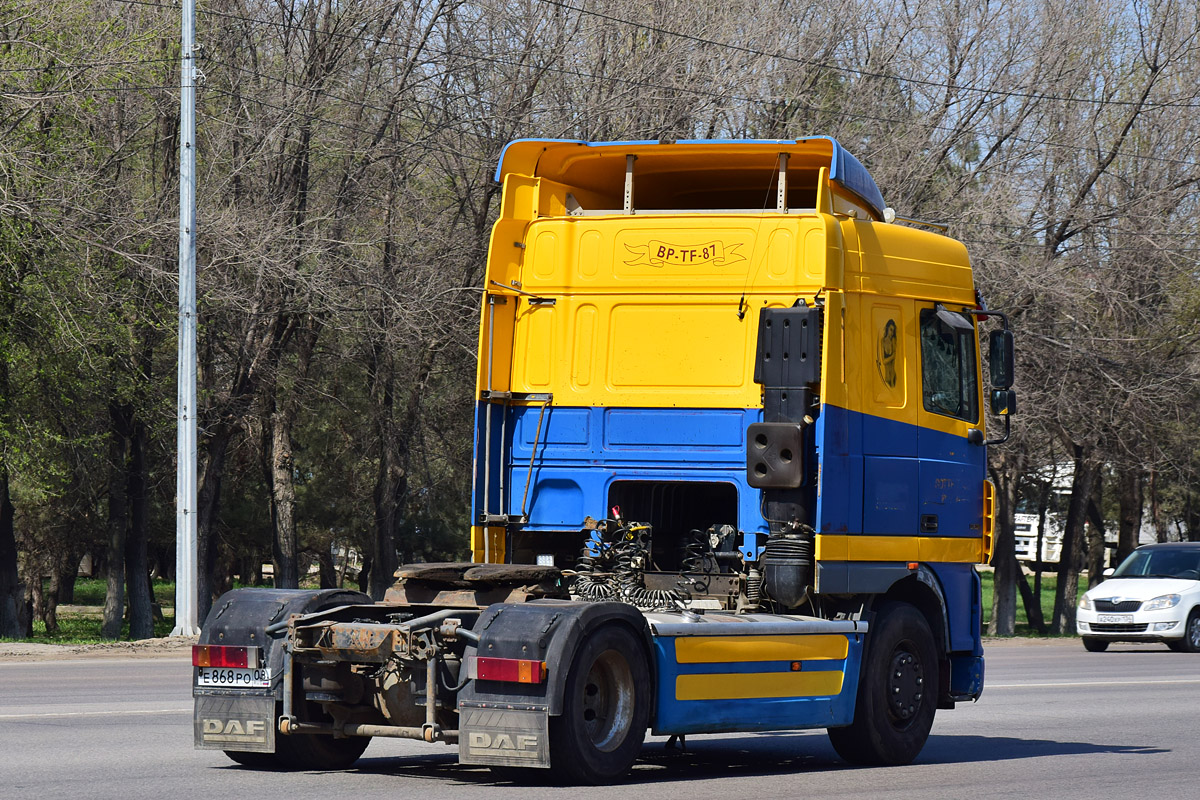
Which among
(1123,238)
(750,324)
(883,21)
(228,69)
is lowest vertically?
(750,324)

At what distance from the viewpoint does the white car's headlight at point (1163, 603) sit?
26.0 metres

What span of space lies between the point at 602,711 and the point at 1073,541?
104 ft

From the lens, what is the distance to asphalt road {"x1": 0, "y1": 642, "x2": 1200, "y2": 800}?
862 centimetres

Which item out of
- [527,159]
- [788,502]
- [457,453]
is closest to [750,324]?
[788,502]

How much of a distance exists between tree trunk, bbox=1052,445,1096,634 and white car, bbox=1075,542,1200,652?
771cm

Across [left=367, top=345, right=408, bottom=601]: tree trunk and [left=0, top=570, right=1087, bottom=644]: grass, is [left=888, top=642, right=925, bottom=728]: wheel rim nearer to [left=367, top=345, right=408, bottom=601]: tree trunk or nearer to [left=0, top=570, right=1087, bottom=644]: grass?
[left=367, top=345, right=408, bottom=601]: tree trunk

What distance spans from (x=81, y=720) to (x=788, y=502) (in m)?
5.74

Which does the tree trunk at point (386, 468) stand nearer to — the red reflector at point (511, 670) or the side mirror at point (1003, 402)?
the side mirror at point (1003, 402)

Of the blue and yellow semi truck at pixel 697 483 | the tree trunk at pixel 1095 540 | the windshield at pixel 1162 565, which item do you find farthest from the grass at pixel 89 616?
the tree trunk at pixel 1095 540

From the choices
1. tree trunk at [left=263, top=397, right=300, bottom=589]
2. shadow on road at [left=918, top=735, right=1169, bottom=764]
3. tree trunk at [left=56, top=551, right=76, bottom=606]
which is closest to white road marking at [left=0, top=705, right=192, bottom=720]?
shadow on road at [left=918, top=735, right=1169, bottom=764]

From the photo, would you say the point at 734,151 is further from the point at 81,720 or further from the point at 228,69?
the point at 228,69

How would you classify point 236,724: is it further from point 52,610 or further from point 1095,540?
point 1095,540

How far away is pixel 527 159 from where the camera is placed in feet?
36.5

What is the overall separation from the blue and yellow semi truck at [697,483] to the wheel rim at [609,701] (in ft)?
0.05
